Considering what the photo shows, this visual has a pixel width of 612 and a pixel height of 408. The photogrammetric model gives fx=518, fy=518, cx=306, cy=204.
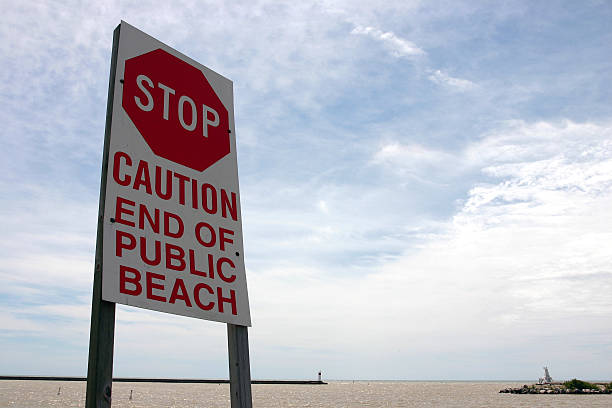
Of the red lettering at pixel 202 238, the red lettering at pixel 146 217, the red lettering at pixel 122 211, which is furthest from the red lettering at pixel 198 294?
the red lettering at pixel 122 211

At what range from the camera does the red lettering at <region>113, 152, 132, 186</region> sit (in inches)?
107

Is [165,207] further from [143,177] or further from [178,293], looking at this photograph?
[178,293]

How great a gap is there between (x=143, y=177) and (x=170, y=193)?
0.61 ft

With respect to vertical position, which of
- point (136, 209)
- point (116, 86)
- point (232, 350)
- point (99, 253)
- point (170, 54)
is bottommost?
point (232, 350)

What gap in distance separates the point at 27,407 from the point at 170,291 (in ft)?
201

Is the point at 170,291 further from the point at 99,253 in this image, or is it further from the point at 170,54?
the point at 170,54

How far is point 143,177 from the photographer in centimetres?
284

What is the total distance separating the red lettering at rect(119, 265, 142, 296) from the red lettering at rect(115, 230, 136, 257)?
0.26ft

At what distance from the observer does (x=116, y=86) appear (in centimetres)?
289

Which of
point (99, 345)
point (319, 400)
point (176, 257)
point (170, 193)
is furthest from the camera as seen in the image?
point (319, 400)

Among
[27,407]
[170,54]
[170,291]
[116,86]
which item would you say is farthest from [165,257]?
[27,407]

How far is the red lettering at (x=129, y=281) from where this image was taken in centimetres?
254

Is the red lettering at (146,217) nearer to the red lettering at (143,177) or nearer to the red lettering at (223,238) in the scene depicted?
the red lettering at (143,177)

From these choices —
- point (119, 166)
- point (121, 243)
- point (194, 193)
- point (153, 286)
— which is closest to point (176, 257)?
point (153, 286)
